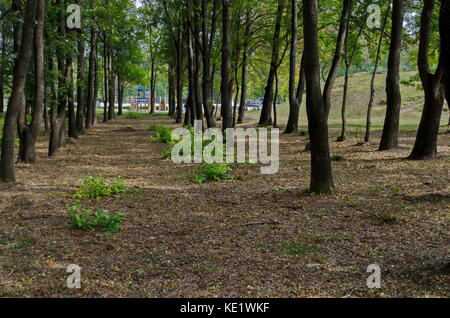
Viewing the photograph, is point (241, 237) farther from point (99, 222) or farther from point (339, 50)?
point (339, 50)

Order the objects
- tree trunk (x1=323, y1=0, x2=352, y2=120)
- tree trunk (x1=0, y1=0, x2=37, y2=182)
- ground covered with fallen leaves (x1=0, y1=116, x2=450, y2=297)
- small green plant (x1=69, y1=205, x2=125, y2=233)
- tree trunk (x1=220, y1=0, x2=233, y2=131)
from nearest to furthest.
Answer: ground covered with fallen leaves (x1=0, y1=116, x2=450, y2=297)
small green plant (x1=69, y1=205, x2=125, y2=233)
tree trunk (x1=0, y1=0, x2=37, y2=182)
tree trunk (x1=323, y1=0, x2=352, y2=120)
tree trunk (x1=220, y1=0, x2=233, y2=131)

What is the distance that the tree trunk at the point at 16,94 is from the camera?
9.20 metres

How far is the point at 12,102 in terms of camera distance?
925cm

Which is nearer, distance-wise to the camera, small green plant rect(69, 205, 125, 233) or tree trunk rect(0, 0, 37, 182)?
small green plant rect(69, 205, 125, 233)

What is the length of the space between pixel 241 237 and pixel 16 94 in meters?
6.27

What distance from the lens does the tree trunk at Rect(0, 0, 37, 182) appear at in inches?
362

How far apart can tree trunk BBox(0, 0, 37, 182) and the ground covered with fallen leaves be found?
1.86ft

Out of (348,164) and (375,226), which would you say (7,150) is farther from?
(348,164)

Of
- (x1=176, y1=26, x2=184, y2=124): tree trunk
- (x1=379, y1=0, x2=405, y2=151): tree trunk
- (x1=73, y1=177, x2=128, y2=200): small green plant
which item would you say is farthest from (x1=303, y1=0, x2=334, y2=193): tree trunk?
(x1=176, y1=26, x2=184, y2=124): tree trunk

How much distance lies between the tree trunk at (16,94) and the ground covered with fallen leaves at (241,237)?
1.86 feet

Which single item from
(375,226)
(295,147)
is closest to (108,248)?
(375,226)

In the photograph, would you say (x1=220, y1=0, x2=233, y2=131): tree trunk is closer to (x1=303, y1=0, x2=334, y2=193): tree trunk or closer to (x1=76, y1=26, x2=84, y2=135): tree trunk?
(x1=76, y1=26, x2=84, y2=135): tree trunk
